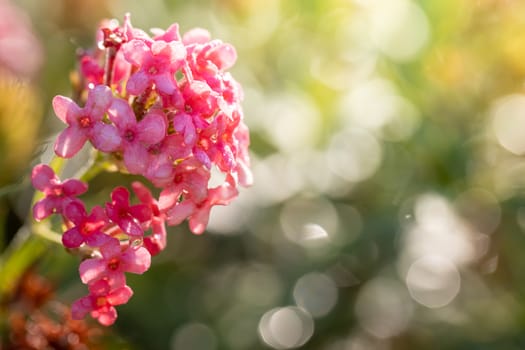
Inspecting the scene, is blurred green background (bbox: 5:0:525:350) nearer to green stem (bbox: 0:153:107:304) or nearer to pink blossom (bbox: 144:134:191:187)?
green stem (bbox: 0:153:107:304)

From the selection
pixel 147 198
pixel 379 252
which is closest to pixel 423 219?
pixel 379 252

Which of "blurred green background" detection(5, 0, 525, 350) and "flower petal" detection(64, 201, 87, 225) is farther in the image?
"blurred green background" detection(5, 0, 525, 350)

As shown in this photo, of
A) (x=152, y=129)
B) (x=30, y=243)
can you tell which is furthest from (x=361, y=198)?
(x=152, y=129)

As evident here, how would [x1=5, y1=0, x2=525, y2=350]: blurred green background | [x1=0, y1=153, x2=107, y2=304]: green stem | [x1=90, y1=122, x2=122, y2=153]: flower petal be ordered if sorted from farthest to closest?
[x1=5, y1=0, x2=525, y2=350]: blurred green background
[x1=0, y1=153, x2=107, y2=304]: green stem
[x1=90, y1=122, x2=122, y2=153]: flower petal

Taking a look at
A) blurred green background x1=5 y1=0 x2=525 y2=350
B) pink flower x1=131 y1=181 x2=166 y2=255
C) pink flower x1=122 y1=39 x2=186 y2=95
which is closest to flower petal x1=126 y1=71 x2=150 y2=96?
pink flower x1=122 y1=39 x2=186 y2=95

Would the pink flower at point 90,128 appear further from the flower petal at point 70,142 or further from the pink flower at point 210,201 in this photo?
the pink flower at point 210,201

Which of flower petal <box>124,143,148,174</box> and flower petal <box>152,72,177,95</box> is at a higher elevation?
flower petal <box>152,72,177,95</box>

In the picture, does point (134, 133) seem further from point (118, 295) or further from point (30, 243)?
point (30, 243)
